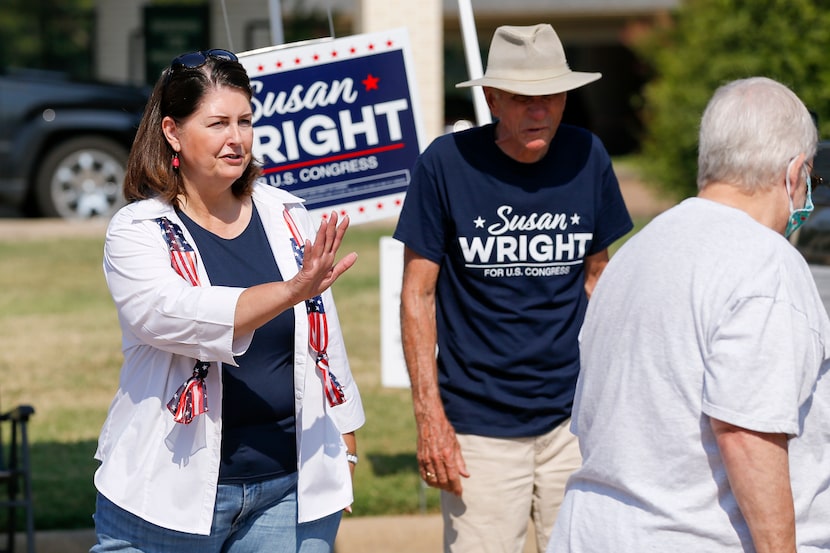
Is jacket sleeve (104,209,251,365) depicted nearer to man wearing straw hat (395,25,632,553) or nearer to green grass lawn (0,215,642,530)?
man wearing straw hat (395,25,632,553)

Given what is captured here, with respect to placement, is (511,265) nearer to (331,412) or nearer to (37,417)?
(331,412)

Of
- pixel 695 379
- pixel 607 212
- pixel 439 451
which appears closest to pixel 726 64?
pixel 607 212

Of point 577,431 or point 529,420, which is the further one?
point 529,420

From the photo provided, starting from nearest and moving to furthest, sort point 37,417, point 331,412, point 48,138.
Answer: point 331,412
point 37,417
point 48,138

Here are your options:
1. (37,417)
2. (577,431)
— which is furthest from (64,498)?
(577,431)

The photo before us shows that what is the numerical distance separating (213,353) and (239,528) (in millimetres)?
514

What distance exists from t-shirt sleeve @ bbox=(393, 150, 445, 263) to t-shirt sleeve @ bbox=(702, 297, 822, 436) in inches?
64.0

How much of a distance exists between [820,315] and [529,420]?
161 centimetres

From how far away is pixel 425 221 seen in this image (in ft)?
13.1

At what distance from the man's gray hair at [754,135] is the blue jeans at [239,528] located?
134 cm

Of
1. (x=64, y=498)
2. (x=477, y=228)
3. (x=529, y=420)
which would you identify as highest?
(x=477, y=228)

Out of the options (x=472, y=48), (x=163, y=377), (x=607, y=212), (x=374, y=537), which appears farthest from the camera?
(x=374, y=537)

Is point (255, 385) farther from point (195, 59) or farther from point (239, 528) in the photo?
point (195, 59)

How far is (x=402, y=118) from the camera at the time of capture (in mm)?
5059
